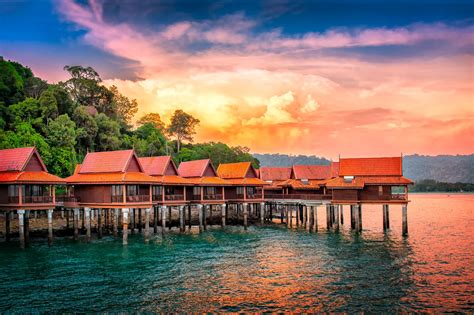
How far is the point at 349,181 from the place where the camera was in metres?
50.8

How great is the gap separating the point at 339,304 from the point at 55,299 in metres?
15.1

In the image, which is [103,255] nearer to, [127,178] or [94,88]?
[127,178]

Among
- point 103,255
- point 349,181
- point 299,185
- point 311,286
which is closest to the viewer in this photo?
point 311,286

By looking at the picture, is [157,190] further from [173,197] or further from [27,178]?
[27,178]

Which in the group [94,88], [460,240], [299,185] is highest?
[94,88]

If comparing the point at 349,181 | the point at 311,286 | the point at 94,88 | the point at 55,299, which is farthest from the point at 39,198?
the point at 94,88

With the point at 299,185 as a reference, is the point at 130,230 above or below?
below

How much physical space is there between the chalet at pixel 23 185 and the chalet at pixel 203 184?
17271mm

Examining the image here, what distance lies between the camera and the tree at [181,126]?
11869 cm

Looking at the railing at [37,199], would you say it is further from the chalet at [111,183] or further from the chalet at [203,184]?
the chalet at [203,184]

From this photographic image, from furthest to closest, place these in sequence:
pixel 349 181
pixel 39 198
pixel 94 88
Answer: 1. pixel 94 88
2. pixel 349 181
3. pixel 39 198

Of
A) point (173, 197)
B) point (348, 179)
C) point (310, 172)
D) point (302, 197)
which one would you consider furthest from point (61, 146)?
point (348, 179)

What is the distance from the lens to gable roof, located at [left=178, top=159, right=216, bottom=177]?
56.4 m

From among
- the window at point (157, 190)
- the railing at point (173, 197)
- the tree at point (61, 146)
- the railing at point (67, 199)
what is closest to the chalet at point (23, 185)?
the railing at point (67, 199)
